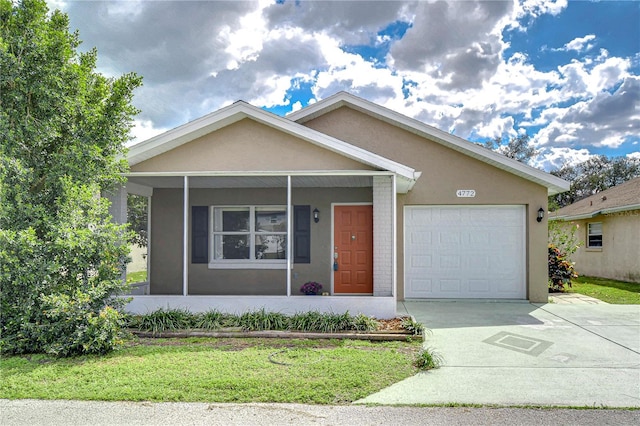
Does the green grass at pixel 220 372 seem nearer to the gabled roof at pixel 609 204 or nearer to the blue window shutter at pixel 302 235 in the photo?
the blue window shutter at pixel 302 235

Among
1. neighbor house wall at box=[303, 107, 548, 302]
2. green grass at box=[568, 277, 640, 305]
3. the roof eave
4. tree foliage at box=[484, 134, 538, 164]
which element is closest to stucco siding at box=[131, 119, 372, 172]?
the roof eave

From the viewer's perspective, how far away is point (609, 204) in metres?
14.6

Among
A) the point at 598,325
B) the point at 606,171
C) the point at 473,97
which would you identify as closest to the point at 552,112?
the point at 473,97

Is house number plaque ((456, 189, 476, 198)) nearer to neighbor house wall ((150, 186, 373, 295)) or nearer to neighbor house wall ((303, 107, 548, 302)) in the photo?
neighbor house wall ((303, 107, 548, 302))

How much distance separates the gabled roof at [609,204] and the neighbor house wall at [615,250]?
344 millimetres

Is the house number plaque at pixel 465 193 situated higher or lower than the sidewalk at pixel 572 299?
higher

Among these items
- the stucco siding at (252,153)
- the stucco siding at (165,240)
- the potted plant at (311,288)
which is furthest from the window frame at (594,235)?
the stucco siding at (165,240)

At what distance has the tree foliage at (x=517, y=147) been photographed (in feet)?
101

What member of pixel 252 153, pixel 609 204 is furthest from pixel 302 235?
pixel 609 204

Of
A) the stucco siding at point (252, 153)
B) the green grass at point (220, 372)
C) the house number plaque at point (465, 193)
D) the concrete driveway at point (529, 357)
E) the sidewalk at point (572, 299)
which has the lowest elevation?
the sidewalk at point (572, 299)

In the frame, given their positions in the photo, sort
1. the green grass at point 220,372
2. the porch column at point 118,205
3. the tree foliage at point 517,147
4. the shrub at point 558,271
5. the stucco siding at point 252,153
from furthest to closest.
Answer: the tree foliage at point 517,147
the shrub at point 558,271
the porch column at point 118,205
the stucco siding at point 252,153
the green grass at point 220,372

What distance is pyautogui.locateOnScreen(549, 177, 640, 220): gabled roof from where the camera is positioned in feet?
43.8

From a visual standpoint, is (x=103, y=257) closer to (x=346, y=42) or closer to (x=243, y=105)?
(x=243, y=105)

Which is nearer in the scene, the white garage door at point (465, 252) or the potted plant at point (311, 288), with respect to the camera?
the potted plant at point (311, 288)
